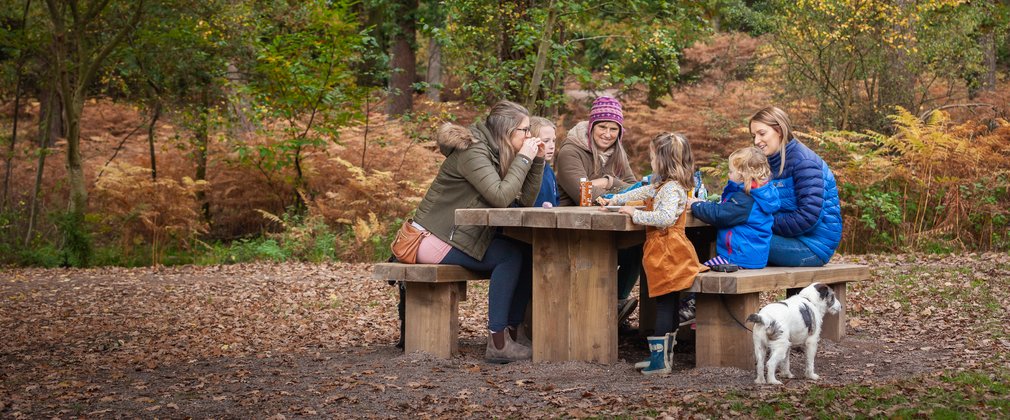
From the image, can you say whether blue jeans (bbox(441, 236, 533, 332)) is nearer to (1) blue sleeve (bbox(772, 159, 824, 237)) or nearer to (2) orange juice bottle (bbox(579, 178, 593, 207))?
(2) orange juice bottle (bbox(579, 178, 593, 207))

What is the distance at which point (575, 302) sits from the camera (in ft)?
19.5

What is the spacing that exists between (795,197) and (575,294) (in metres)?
1.49

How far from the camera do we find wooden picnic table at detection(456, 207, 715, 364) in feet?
19.3

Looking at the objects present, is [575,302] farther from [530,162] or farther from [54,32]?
[54,32]

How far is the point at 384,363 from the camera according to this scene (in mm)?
6293

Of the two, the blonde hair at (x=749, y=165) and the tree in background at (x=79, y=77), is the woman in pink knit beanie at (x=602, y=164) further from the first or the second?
the tree in background at (x=79, y=77)

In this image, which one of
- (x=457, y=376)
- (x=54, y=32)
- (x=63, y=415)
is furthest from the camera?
(x=54, y=32)

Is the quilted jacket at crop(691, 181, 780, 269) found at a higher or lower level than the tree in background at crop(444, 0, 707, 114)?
lower

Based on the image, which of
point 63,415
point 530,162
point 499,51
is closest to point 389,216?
point 499,51

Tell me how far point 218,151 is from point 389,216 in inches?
123

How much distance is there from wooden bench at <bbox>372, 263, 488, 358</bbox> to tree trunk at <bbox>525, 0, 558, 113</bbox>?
5.68 m

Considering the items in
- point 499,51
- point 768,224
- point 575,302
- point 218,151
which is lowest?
point 575,302

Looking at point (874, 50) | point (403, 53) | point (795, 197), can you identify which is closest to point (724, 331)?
point (795, 197)

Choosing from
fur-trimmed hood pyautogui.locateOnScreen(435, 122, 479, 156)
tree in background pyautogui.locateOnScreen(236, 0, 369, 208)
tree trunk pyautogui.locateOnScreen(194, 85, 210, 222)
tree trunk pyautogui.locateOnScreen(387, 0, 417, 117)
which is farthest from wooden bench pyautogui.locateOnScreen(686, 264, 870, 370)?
tree trunk pyautogui.locateOnScreen(387, 0, 417, 117)
